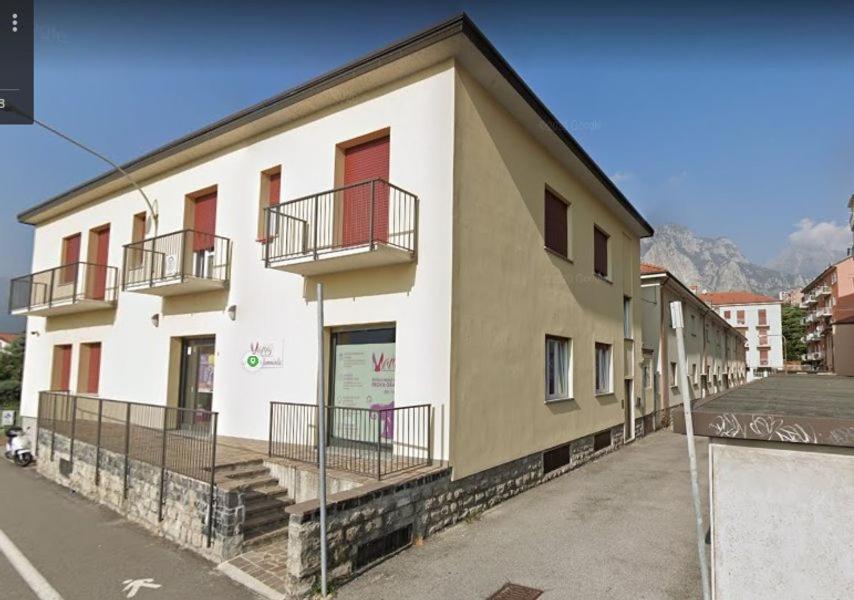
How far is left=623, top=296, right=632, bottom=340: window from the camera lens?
1479 cm

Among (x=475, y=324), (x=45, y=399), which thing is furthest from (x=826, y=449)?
(x=45, y=399)

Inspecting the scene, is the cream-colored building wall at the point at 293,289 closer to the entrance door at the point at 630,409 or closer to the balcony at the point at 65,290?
the balcony at the point at 65,290

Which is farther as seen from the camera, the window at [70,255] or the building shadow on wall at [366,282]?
the window at [70,255]

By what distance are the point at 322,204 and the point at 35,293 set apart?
1211 centimetres

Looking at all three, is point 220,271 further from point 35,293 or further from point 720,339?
point 720,339

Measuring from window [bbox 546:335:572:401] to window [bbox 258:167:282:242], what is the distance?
5903 millimetres

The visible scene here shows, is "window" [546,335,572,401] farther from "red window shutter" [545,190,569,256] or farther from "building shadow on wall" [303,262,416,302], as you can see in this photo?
"building shadow on wall" [303,262,416,302]

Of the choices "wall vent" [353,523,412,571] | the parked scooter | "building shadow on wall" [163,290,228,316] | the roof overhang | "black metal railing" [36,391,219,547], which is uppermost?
the roof overhang

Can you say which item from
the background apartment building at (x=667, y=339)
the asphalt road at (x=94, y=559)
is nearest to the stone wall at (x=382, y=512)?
the asphalt road at (x=94, y=559)

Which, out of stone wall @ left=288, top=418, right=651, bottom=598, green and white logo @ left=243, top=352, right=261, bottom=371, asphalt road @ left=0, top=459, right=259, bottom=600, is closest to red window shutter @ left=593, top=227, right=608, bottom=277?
stone wall @ left=288, top=418, right=651, bottom=598

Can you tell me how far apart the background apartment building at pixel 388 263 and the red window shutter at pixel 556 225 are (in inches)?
2.4

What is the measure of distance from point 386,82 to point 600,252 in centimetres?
780

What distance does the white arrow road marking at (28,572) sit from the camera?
215 inches

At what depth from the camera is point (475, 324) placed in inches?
298
